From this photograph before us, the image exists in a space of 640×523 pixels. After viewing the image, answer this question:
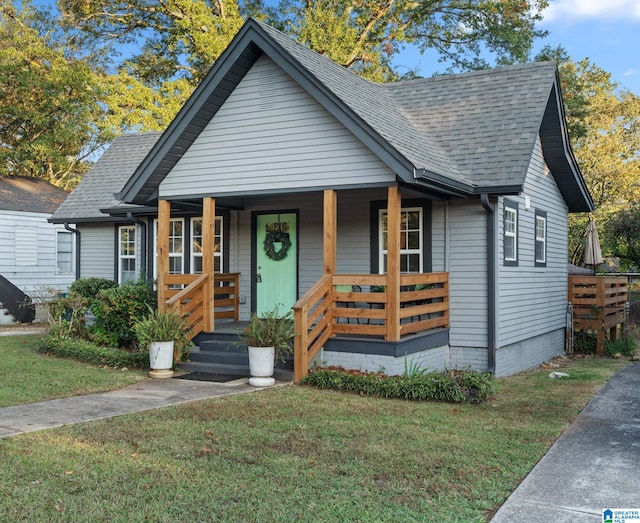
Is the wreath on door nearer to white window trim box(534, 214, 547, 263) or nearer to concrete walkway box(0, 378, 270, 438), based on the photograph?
concrete walkway box(0, 378, 270, 438)

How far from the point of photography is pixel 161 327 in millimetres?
10148

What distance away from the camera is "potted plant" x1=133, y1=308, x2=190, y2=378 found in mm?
9906

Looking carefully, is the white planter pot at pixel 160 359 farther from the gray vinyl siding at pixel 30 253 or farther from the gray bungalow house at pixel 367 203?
the gray vinyl siding at pixel 30 253

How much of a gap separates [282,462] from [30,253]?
57.9 ft

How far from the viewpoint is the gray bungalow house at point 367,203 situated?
32.3 feet

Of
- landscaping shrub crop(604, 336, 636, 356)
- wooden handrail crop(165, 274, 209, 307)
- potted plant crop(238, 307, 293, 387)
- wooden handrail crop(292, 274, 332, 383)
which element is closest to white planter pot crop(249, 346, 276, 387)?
potted plant crop(238, 307, 293, 387)

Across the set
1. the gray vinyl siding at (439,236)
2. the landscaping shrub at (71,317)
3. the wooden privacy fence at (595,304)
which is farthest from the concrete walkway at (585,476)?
the landscaping shrub at (71,317)

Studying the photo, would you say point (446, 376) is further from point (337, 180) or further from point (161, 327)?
point (161, 327)

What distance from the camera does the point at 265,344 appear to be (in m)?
9.32

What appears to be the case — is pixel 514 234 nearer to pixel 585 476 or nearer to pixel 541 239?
pixel 541 239

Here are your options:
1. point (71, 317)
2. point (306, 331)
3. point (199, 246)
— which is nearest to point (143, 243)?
point (199, 246)

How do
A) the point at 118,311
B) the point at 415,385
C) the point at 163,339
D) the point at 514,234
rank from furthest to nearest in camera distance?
the point at 118,311, the point at 514,234, the point at 163,339, the point at 415,385

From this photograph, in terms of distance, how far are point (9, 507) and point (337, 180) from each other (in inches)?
271

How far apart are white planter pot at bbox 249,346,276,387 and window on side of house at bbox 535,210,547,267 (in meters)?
6.71
